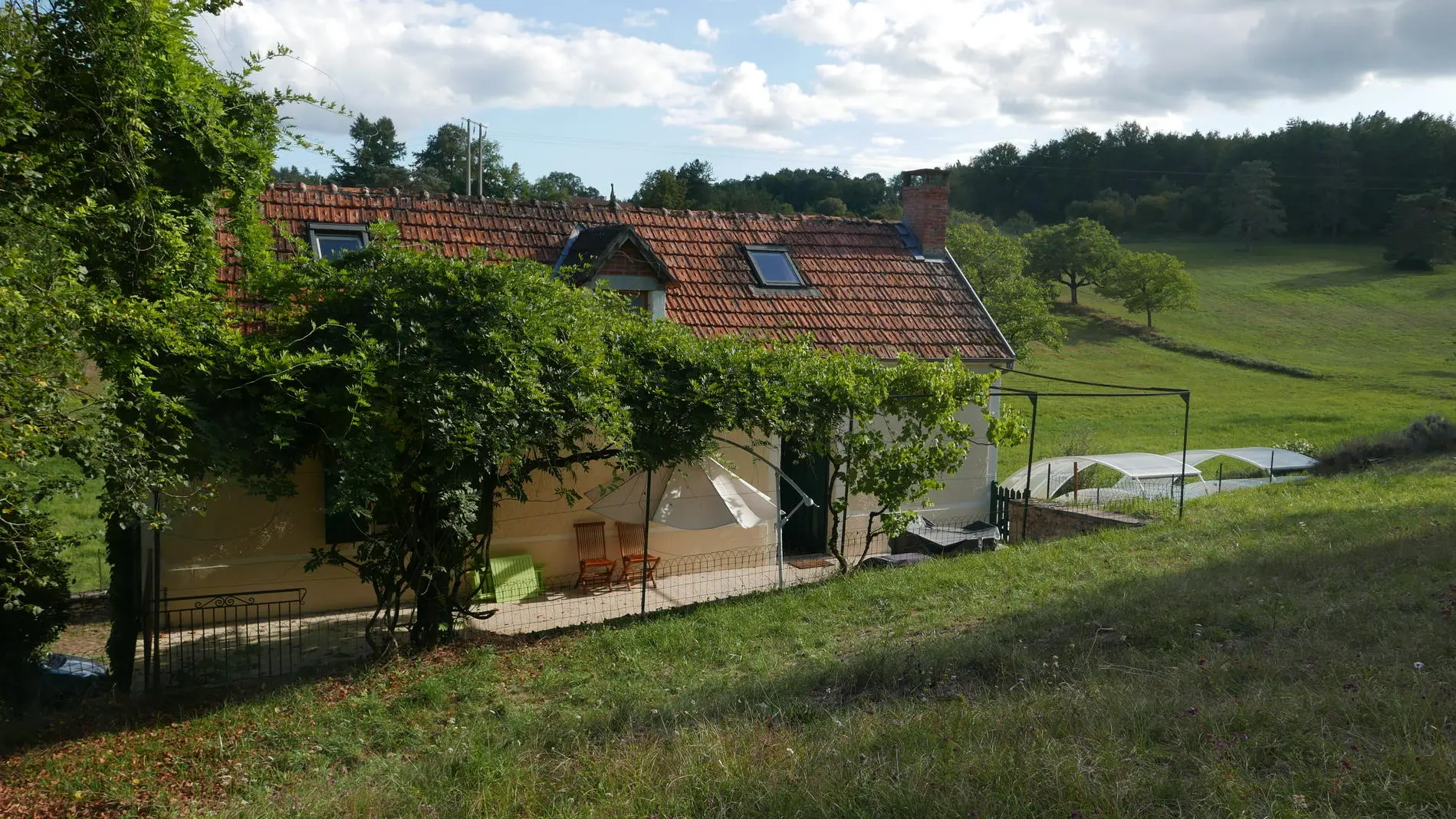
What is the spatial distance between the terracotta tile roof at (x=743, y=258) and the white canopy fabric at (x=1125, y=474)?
377 cm

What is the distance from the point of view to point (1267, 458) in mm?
23391

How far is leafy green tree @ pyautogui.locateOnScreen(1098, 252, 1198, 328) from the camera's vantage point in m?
56.8

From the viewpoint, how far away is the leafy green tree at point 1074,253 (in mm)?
59844

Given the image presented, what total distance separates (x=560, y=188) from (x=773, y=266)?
4212 cm

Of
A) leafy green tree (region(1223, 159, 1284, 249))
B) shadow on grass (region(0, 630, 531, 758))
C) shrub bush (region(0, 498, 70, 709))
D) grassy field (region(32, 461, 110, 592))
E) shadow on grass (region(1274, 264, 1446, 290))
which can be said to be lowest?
grassy field (region(32, 461, 110, 592))

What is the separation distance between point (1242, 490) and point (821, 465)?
28.0 feet

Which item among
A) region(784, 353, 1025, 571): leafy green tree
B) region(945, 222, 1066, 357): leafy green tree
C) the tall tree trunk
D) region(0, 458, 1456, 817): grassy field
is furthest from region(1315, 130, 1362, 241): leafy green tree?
the tall tree trunk

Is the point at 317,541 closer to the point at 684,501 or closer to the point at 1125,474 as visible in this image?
the point at 684,501

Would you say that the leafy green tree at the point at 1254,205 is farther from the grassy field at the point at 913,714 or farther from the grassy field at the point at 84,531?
the grassy field at the point at 84,531

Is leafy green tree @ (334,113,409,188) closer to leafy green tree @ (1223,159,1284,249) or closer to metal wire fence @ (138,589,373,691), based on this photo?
metal wire fence @ (138,589,373,691)

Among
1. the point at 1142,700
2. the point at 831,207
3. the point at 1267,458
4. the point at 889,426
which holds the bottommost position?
the point at 1267,458

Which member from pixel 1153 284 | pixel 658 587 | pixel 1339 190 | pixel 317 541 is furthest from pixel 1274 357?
pixel 317 541

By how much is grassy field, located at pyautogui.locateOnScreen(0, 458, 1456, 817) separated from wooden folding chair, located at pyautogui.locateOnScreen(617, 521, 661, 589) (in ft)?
10.5

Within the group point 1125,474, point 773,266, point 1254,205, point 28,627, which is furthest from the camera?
point 1254,205
